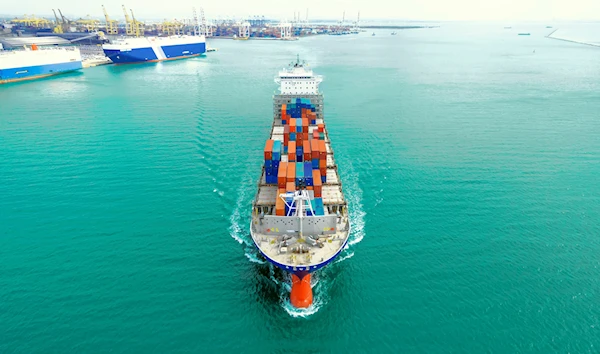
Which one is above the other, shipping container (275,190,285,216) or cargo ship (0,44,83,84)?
shipping container (275,190,285,216)

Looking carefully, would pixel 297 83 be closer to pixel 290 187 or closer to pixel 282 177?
pixel 282 177

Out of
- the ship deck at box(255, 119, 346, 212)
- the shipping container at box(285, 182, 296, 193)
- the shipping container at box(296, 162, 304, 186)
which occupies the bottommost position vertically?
the ship deck at box(255, 119, 346, 212)

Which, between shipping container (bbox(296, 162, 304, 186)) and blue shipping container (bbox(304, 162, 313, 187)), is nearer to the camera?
shipping container (bbox(296, 162, 304, 186))

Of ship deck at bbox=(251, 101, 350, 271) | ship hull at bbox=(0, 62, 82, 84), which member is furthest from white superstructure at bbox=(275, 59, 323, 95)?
ship hull at bbox=(0, 62, 82, 84)

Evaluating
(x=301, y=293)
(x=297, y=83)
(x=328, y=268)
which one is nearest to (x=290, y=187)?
(x=328, y=268)

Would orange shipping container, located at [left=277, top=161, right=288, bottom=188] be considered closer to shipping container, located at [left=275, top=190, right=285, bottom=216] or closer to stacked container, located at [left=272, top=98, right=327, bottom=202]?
stacked container, located at [left=272, top=98, right=327, bottom=202]

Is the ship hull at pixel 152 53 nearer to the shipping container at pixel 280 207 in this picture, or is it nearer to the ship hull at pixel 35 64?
the ship hull at pixel 35 64

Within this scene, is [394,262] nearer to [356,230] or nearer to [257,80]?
[356,230]

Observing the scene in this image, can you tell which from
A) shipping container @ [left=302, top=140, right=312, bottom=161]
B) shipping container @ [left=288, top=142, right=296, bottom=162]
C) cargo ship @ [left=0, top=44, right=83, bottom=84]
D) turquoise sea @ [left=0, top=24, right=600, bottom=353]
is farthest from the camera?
cargo ship @ [left=0, top=44, right=83, bottom=84]
